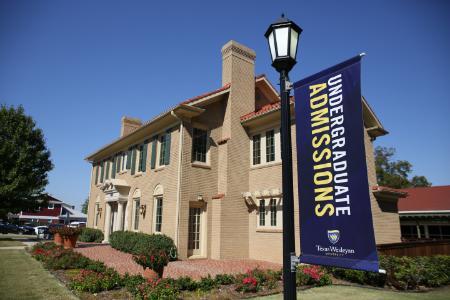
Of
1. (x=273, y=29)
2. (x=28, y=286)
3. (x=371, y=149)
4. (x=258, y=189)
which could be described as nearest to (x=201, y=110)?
(x=258, y=189)

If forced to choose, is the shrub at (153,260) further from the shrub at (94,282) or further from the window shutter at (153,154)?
the window shutter at (153,154)

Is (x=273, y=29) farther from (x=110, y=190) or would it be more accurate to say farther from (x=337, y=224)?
(x=110, y=190)

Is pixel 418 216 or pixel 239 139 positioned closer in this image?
pixel 239 139

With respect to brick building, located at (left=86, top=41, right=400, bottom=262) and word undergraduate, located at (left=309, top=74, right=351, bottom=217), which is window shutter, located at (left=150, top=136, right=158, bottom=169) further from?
word undergraduate, located at (left=309, top=74, right=351, bottom=217)

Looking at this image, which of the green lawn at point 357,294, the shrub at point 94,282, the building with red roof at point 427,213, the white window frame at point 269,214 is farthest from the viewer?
the building with red roof at point 427,213

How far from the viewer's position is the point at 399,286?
934 centimetres

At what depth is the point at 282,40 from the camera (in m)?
4.14

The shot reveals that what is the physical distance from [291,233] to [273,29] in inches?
104

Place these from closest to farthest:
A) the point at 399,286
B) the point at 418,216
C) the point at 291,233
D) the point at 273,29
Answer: the point at 291,233 < the point at 273,29 < the point at 399,286 < the point at 418,216

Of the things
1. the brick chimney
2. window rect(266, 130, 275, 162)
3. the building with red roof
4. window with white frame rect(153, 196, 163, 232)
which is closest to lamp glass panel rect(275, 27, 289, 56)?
window rect(266, 130, 275, 162)

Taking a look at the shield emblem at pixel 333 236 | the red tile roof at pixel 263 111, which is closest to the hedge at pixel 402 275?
the shield emblem at pixel 333 236

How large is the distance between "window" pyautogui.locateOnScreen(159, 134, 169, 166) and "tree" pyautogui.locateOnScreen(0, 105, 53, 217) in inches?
526

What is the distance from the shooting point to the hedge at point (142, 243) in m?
13.5

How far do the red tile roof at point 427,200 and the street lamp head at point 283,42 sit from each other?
20.7 metres
